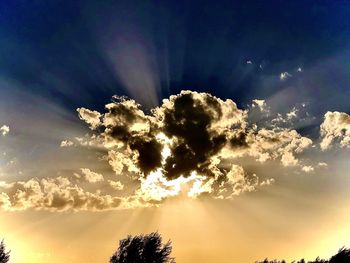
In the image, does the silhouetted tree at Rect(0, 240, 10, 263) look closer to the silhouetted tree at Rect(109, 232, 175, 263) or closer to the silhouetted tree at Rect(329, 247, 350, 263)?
the silhouetted tree at Rect(109, 232, 175, 263)

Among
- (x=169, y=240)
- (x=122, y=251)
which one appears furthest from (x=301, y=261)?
(x=122, y=251)

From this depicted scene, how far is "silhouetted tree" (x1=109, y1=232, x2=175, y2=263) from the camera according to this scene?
231ft

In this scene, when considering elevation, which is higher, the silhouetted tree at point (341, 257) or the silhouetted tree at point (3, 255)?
the silhouetted tree at point (3, 255)

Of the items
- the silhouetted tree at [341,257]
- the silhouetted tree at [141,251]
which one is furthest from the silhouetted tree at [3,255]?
the silhouetted tree at [341,257]

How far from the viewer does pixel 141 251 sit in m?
70.9

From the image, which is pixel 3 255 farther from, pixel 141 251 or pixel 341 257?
pixel 341 257

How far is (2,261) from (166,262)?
108 ft

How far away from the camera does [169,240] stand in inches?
2889

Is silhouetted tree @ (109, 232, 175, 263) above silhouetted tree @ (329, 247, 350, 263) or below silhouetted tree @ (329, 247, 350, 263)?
above

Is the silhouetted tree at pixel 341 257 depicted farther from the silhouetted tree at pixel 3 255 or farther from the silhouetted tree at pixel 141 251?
the silhouetted tree at pixel 3 255

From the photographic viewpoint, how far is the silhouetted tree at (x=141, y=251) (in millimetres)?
70312

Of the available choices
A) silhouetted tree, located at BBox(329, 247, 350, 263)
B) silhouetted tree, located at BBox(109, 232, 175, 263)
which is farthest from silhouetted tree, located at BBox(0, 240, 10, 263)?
silhouetted tree, located at BBox(329, 247, 350, 263)

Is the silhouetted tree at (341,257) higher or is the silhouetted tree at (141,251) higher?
the silhouetted tree at (141,251)

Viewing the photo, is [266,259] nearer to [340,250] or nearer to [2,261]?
[340,250]
